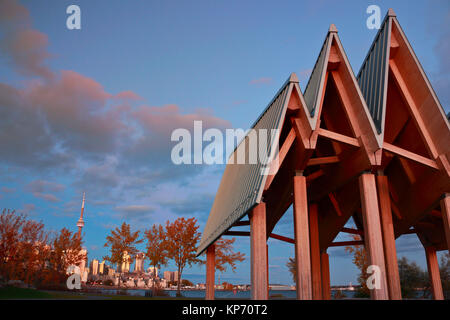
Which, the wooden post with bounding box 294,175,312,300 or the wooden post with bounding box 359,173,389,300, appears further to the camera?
the wooden post with bounding box 294,175,312,300

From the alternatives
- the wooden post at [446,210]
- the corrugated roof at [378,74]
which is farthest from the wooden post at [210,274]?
the wooden post at [446,210]

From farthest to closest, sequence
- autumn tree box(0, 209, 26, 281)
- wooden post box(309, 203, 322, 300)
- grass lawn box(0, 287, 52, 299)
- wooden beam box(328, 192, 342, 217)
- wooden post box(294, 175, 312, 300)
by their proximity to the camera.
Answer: autumn tree box(0, 209, 26, 281), grass lawn box(0, 287, 52, 299), wooden beam box(328, 192, 342, 217), wooden post box(309, 203, 322, 300), wooden post box(294, 175, 312, 300)

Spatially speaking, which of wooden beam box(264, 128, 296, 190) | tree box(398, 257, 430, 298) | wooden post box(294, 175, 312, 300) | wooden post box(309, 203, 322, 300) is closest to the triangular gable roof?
wooden beam box(264, 128, 296, 190)

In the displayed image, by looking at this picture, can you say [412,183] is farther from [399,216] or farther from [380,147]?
[380,147]

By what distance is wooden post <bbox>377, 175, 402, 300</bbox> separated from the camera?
1434cm

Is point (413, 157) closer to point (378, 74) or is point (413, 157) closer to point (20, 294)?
point (378, 74)

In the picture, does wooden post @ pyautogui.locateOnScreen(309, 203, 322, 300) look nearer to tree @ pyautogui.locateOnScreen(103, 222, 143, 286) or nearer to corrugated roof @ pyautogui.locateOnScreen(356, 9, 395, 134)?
corrugated roof @ pyautogui.locateOnScreen(356, 9, 395, 134)

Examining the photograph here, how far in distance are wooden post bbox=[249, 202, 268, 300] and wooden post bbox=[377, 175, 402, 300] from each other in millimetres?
5523

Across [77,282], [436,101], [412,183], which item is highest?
[436,101]

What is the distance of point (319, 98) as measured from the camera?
47.3ft

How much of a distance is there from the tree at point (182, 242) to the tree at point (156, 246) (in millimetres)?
836
